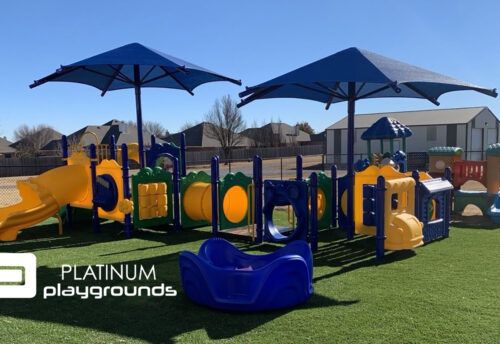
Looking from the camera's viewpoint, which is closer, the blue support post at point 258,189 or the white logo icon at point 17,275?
the white logo icon at point 17,275

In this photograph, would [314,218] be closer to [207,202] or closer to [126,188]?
[207,202]

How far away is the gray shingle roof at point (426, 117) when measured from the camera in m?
A: 33.4

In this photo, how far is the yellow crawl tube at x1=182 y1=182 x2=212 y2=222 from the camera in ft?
30.1

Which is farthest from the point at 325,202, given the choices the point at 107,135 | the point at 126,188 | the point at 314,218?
the point at 107,135

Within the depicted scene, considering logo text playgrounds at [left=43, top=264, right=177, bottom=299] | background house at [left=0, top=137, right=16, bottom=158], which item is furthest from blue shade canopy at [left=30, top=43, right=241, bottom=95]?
background house at [left=0, top=137, right=16, bottom=158]

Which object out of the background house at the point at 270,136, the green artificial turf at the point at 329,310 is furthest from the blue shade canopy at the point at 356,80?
the background house at the point at 270,136

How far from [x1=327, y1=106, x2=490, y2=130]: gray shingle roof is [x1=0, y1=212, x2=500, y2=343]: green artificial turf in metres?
29.3

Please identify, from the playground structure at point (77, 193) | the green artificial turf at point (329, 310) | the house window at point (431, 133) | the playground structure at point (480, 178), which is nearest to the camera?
the green artificial turf at point (329, 310)

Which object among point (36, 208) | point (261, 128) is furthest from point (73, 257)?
point (261, 128)

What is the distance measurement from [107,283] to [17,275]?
1515 millimetres

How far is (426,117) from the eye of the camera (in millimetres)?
35688

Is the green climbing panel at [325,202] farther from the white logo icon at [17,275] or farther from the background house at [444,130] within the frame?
the background house at [444,130]

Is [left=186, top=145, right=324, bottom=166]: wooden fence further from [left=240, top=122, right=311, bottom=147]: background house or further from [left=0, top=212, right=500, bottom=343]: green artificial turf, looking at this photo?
[left=0, top=212, right=500, bottom=343]: green artificial turf

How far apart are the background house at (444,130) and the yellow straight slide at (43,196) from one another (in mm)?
23089
